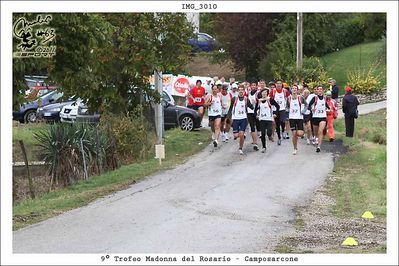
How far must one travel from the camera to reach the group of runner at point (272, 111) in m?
19.5

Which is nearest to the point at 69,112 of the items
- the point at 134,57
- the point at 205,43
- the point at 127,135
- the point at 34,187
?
the point at 205,43

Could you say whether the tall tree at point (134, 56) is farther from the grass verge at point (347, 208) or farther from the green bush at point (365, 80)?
the green bush at point (365, 80)

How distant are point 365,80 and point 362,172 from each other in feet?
28.7

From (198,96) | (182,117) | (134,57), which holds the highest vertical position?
(134,57)

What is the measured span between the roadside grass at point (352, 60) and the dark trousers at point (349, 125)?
3.80 metres

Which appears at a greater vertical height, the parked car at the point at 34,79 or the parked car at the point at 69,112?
the parked car at the point at 34,79

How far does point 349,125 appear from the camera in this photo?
21219 mm

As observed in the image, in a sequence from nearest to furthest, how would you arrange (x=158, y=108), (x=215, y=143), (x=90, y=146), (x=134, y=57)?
(x=90, y=146)
(x=134, y=57)
(x=215, y=143)
(x=158, y=108)

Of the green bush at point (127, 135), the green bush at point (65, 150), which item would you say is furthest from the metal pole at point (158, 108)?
the green bush at point (65, 150)

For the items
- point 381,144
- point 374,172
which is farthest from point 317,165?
point 381,144

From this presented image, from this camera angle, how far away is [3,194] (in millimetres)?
9922

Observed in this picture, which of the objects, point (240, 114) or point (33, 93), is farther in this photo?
point (240, 114)

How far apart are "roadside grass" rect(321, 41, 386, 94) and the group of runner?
4813mm

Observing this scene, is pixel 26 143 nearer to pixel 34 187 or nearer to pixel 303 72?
pixel 34 187
